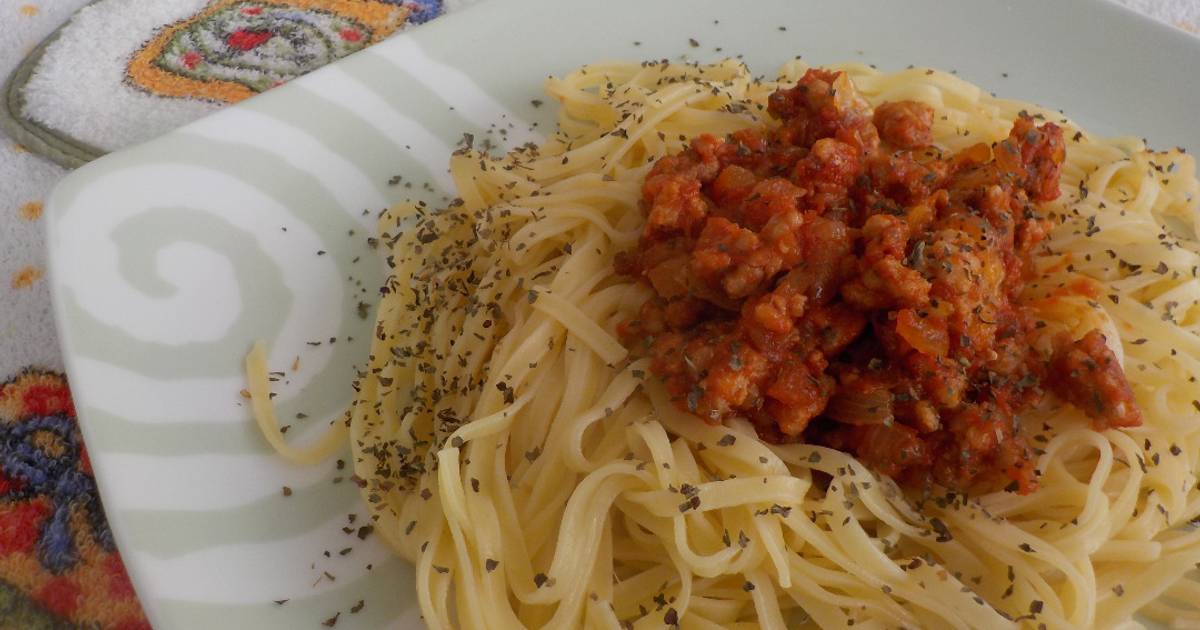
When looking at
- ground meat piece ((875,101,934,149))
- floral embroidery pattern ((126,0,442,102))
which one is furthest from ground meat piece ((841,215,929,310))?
floral embroidery pattern ((126,0,442,102))

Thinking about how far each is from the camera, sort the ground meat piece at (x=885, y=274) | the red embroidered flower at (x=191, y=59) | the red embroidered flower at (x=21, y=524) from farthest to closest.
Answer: the red embroidered flower at (x=191, y=59)
the red embroidered flower at (x=21, y=524)
the ground meat piece at (x=885, y=274)

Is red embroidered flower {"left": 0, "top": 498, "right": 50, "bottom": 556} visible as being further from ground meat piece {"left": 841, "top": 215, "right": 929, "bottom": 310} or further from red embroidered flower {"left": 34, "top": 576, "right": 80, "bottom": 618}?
ground meat piece {"left": 841, "top": 215, "right": 929, "bottom": 310}

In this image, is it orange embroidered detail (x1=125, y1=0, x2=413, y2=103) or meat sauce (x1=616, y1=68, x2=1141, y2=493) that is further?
orange embroidered detail (x1=125, y1=0, x2=413, y2=103)

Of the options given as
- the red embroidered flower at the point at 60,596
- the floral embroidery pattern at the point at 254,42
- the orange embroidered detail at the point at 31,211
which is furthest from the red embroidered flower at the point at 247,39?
the red embroidered flower at the point at 60,596

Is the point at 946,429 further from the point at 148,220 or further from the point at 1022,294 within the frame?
the point at 148,220

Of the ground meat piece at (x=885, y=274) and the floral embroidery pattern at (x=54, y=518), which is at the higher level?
the ground meat piece at (x=885, y=274)

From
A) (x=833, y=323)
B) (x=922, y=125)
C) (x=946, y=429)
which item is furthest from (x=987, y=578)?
(x=922, y=125)

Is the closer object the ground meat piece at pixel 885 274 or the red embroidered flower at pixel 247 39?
the ground meat piece at pixel 885 274

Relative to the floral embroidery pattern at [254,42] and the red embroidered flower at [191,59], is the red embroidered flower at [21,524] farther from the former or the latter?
the red embroidered flower at [191,59]
